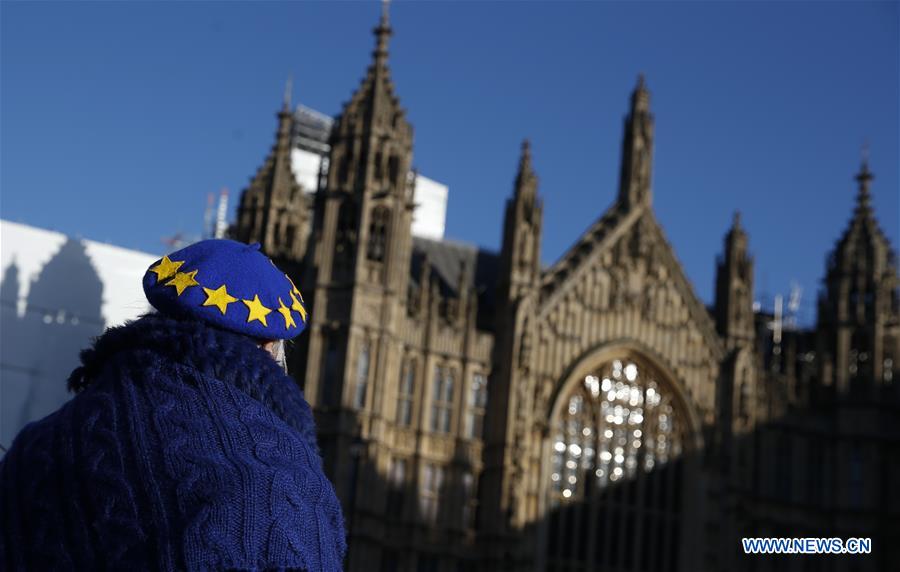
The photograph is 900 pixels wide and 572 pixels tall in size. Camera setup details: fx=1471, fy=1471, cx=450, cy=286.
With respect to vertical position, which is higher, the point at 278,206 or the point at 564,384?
the point at 278,206

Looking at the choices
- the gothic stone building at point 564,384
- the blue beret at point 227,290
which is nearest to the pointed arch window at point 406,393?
the gothic stone building at point 564,384

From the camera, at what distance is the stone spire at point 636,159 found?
39219 millimetres

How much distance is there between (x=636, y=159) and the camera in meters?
39.4

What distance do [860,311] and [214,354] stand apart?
40.5m

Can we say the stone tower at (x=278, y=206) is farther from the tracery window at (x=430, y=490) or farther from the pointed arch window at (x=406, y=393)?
the tracery window at (x=430, y=490)

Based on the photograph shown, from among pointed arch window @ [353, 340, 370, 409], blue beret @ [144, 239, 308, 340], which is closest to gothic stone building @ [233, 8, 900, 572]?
pointed arch window @ [353, 340, 370, 409]

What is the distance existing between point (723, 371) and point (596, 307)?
13.5ft

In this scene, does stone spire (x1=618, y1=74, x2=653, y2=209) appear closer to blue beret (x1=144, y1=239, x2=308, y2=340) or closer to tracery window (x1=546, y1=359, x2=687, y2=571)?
tracery window (x1=546, y1=359, x2=687, y2=571)

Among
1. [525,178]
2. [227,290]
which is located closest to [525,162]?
[525,178]

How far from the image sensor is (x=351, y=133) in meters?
Result: 35.8

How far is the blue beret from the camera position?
328cm

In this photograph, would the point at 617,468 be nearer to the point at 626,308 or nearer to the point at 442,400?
the point at 626,308

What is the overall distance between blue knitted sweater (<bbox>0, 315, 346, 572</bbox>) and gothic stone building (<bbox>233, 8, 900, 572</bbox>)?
2854cm

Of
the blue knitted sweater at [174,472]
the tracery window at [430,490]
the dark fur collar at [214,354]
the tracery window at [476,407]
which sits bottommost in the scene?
the blue knitted sweater at [174,472]
